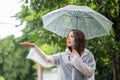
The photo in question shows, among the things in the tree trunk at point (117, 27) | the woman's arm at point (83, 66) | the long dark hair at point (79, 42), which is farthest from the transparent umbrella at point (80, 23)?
the tree trunk at point (117, 27)

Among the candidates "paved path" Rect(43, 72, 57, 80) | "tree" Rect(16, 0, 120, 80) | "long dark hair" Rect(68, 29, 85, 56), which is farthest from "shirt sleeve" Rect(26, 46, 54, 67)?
"paved path" Rect(43, 72, 57, 80)

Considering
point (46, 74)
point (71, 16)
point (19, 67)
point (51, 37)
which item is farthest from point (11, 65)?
point (71, 16)

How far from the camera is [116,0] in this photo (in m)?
5.22

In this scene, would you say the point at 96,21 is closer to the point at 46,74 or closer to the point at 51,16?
the point at 51,16

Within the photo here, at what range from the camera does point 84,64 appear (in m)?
3.30

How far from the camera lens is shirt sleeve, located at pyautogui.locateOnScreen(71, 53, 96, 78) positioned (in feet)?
10.7

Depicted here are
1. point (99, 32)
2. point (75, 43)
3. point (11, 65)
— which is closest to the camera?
point (75, 43)

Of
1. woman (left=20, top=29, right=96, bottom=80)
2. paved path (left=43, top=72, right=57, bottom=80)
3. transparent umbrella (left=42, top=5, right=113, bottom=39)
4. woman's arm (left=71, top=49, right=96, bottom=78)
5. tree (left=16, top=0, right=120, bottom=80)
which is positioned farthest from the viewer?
paved path (left=43, top=72, right=57, bottom=80)

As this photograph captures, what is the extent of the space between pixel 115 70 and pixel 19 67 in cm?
1076

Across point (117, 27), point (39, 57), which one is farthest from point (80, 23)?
point (117, 27)

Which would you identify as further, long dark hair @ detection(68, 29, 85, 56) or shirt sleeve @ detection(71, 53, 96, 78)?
long dark hair @ detection(68, 29, 85, 56)

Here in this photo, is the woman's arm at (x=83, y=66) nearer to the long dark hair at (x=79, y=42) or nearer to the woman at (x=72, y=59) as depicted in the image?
the woman at (x=72, y=59)

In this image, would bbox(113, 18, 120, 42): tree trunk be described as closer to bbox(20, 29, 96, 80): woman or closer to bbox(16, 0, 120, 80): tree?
bbox(16, 0, 120, 80): tree

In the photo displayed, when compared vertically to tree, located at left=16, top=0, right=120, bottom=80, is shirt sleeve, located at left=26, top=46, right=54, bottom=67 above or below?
above
